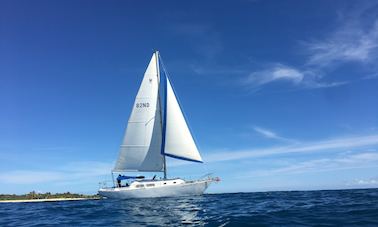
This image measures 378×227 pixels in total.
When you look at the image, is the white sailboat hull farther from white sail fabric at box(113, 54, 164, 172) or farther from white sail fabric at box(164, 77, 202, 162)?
white sail fabric at box(113, 54, 164, 172)

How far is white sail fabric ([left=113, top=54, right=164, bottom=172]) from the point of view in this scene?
5416cm

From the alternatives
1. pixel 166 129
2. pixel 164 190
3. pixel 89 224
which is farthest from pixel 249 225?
pixel 166 129

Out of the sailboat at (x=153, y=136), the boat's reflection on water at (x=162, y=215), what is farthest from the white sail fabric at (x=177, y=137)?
the boat's reflection on water at (x=162, y=215)

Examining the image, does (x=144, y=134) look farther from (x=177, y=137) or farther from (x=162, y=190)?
(x=162, y=190)

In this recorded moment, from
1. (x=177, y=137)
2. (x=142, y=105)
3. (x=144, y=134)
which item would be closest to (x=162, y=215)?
(x=177, y=137)

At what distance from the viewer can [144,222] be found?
18.4 meters

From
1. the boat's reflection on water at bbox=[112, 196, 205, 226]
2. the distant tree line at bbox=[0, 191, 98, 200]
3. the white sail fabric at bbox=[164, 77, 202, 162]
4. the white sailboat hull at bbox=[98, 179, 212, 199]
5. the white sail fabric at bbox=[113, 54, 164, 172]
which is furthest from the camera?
the distant tree line at bbox=[0, 191, 98, 200]

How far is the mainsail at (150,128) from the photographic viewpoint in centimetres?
5338

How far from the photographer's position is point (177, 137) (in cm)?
5275

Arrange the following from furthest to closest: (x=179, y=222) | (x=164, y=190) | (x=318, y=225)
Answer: (x=164, y=190) → (x=179, y=222) → (x=318, y=225)

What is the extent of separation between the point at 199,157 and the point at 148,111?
9.88 meters

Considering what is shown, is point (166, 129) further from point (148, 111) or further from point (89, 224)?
point (89, 224)

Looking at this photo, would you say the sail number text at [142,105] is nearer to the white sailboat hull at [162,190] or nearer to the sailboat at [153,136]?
the sailboat at [153,136]

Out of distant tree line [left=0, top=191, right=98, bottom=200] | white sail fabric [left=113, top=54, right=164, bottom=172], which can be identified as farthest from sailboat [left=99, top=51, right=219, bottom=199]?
distant tree line [left=0, top=191, right=98, bottom=200]
